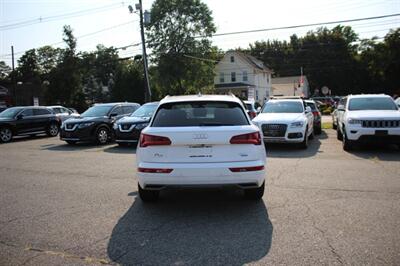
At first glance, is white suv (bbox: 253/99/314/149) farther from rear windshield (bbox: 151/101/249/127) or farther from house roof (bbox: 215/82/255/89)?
house roof (bbox: 215/82/255/89)

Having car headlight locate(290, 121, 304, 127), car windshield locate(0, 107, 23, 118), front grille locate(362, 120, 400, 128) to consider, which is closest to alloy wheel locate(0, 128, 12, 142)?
car windshield locate(0, 107, 23, 118)

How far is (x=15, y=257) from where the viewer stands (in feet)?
13.8

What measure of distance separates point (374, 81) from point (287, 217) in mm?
75942

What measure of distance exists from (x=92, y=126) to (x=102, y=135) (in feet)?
2.01

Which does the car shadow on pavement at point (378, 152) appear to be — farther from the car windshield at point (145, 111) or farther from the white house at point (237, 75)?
the white house at point (237, 75)

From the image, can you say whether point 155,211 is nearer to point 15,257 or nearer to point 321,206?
point 15,257

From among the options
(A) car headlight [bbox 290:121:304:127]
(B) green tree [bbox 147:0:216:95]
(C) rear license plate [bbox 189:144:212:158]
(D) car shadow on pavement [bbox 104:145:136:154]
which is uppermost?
(B) green tree [bbox 147:0:216:95]

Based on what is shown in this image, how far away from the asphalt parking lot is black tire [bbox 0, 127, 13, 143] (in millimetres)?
10699

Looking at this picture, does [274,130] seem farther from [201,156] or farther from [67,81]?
[67,81]

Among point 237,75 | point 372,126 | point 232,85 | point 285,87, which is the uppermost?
point 237,75

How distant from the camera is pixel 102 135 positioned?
16.2 m

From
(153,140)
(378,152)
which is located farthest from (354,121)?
(153,140)

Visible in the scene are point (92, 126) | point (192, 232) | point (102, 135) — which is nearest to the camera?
point (192, 232)

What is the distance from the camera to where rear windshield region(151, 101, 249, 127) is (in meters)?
5.82
